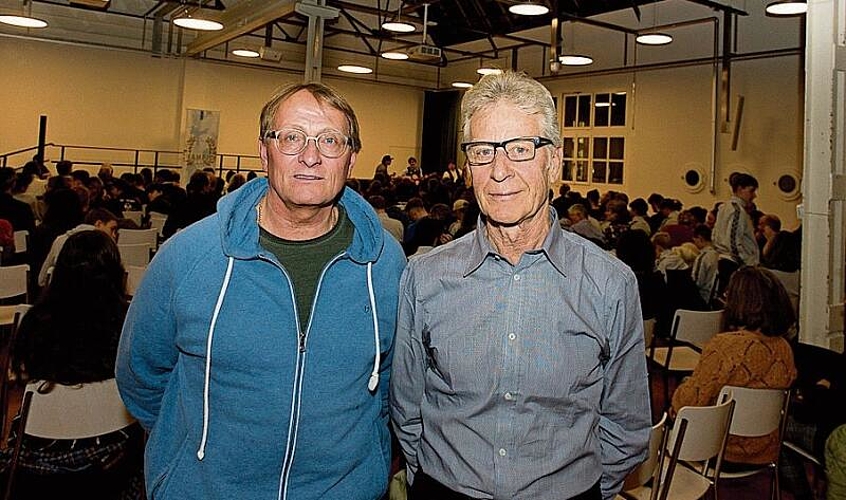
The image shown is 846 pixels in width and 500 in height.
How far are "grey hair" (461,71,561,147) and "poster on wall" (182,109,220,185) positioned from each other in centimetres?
1570

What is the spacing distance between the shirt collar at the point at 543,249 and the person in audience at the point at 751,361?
1.98 meters

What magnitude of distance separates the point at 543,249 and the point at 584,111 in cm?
1515

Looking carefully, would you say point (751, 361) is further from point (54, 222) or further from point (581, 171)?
point (581, 171)

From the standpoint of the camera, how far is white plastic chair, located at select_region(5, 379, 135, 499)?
2461mm

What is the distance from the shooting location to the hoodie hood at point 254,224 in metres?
1.66

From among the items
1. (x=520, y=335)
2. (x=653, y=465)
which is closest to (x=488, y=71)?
(x=653, y=465)

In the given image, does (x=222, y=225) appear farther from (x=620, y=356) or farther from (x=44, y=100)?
(x=44, y=100)

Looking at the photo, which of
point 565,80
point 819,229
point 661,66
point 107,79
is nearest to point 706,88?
point 661,66

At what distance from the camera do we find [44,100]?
15086 millimetres

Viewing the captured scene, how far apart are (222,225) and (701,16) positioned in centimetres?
1329

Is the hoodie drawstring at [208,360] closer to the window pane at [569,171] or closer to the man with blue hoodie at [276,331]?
the man with blue hoodie at [276,331]

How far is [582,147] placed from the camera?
635 inches

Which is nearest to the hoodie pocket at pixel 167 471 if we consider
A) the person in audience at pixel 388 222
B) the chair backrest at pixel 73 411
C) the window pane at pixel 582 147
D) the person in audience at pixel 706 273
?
the chair backrest at pixel 73 411

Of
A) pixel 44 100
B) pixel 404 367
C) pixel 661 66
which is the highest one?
pixel 661 66
